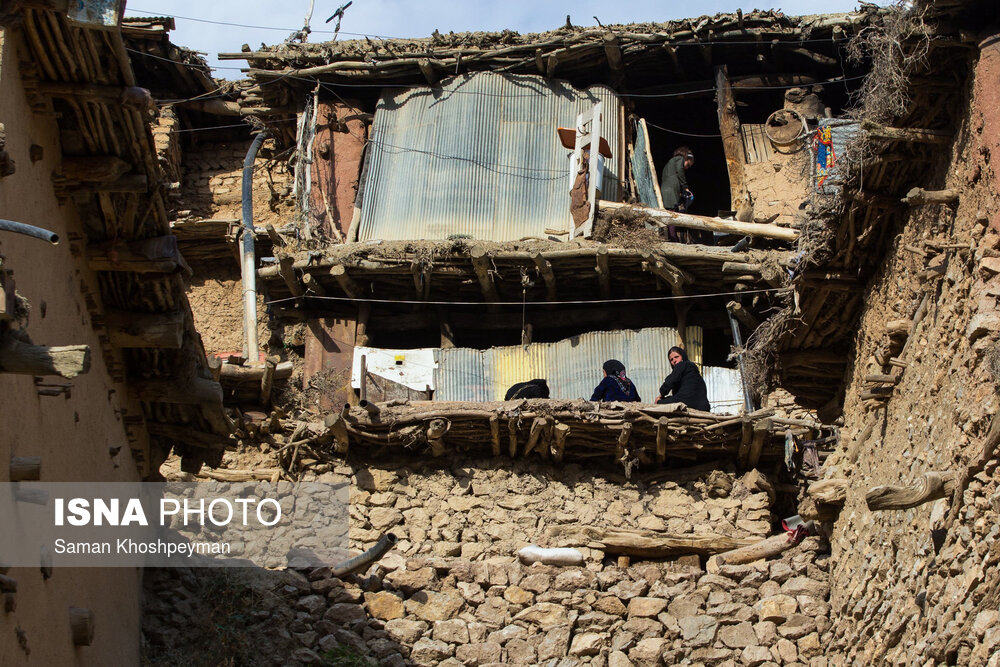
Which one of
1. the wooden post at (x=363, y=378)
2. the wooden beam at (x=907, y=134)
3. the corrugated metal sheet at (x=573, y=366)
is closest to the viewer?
the wooden beam at (x=907, y=134)

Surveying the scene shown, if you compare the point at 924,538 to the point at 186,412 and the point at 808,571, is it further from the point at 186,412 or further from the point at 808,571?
the point at 186,412

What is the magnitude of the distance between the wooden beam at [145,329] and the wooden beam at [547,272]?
6.45 metres

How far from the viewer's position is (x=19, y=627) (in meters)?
7.88

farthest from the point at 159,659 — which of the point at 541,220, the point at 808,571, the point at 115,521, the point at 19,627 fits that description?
the point at 541,220

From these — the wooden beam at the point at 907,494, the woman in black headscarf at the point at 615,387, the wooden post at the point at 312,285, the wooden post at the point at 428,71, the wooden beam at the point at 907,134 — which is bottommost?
the woman in black headscarf at the point at 615,387

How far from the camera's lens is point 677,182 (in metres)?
18.3

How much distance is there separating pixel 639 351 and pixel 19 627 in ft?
31.0

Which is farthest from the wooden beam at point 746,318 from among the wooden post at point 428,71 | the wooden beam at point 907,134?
the wooden beam at point 907,134

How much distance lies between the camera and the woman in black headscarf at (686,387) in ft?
48.7

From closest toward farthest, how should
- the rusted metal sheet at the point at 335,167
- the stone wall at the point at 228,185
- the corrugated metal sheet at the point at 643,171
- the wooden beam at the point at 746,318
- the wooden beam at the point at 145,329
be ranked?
the wooden beam at the point at 145,329 → the wooden beam at the point at 746,318 → the rusted metal sheet at the point at 335,167 → the corrugated metal sheet at the point at 643,171 → the stone wall at the point at 228,185

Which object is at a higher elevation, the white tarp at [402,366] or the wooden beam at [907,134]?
the wooden beam at [907,134]

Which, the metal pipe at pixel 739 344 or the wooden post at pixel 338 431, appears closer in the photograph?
the wooden post at pixel 338 431

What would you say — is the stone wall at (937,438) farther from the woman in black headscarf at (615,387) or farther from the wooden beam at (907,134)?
the woman in black headscarf at (615,387)

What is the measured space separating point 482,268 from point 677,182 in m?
3.36
